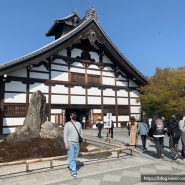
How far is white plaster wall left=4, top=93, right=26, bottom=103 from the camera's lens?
16.3 metres

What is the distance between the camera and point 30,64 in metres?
16.6

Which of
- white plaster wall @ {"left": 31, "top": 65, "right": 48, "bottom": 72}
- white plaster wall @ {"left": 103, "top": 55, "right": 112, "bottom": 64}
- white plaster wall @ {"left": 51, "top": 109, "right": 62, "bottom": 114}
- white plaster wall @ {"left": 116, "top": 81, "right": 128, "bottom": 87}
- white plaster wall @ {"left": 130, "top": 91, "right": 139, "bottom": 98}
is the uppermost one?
white plaster wall @ {"left": 103, "top": 55, "right": 112, "bottom": 64}

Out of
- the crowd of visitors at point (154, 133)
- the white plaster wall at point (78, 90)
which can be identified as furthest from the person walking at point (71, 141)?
the white plaster wall at point (78, 90)

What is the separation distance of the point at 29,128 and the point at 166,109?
37.6 feet

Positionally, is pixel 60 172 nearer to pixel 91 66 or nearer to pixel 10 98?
pixel 10 98

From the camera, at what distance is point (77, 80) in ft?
65.0

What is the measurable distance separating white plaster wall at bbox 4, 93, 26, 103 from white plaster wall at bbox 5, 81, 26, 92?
1.24 ft

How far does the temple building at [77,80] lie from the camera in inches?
649

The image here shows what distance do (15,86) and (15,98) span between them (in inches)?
35.8

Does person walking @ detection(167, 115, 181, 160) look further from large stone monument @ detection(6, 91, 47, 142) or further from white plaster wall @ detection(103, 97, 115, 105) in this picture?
white plaster wall @ detection(103, 97, 115, 105)

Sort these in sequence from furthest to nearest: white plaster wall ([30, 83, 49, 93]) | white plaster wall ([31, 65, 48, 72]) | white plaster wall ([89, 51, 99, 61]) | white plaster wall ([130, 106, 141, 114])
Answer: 1. white plaster wall ([130, 106, 141, 114])
2. white plaster wall ([89, 51, 99, 61])
3. white plaster wall ([31, 65, 48, 72])
4. white plaster wall ([30, 83, 49, 93])

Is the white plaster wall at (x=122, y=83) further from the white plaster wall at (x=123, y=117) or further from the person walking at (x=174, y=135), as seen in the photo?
the person walking at (x=174, y=135)

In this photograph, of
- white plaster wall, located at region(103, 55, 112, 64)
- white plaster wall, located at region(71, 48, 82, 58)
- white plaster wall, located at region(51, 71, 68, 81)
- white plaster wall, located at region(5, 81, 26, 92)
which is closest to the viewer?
white plaster wall, located at region(5, 81, 26, 92)

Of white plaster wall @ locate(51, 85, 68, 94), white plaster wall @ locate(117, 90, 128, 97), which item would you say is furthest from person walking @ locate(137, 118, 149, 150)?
white plaster wall @ locate(117, 90, 128, 97)
